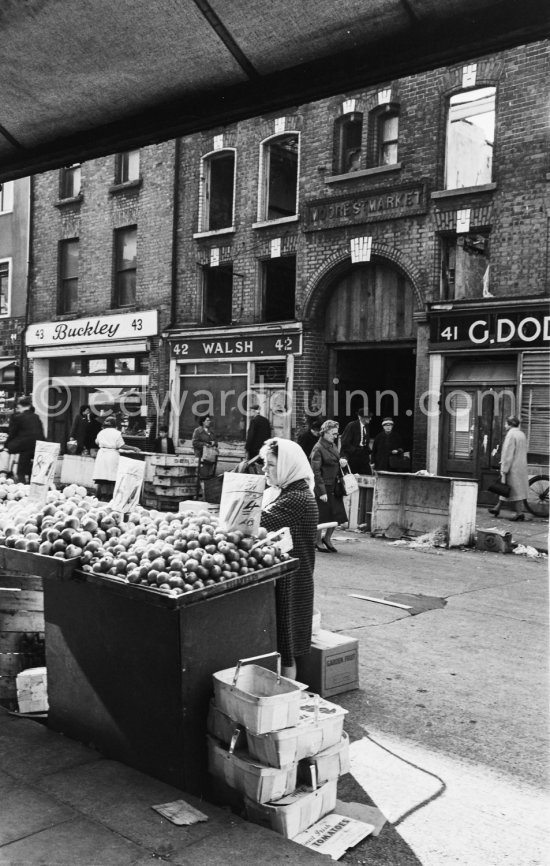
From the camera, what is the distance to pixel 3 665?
5.11 meters

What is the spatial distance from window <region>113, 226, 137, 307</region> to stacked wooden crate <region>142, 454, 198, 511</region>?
9.48 metres

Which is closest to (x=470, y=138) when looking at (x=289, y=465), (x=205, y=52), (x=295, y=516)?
(x=289, y=465)

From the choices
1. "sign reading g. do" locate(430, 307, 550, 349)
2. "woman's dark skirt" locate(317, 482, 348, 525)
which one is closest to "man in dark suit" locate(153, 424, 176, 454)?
"sign reading g. do" locate(430, 307, 550, 349)

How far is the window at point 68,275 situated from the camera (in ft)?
83.7

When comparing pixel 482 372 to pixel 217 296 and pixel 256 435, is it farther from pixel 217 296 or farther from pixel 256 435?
pixel 217 296

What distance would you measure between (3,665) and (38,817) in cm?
171

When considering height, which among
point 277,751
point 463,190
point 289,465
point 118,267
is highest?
point 463,190

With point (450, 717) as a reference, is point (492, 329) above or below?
above

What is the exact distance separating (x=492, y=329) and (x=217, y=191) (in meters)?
9.59

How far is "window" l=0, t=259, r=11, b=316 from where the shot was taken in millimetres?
27328

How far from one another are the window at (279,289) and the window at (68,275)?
7934 millimetres

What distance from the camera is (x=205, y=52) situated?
12.8ft

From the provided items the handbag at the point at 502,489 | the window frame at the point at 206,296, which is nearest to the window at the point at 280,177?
the window frame at the point at 206,296

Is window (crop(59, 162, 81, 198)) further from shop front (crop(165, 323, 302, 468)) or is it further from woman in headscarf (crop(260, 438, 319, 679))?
woman in headscarf (crop(260, 438, 319, 679))
